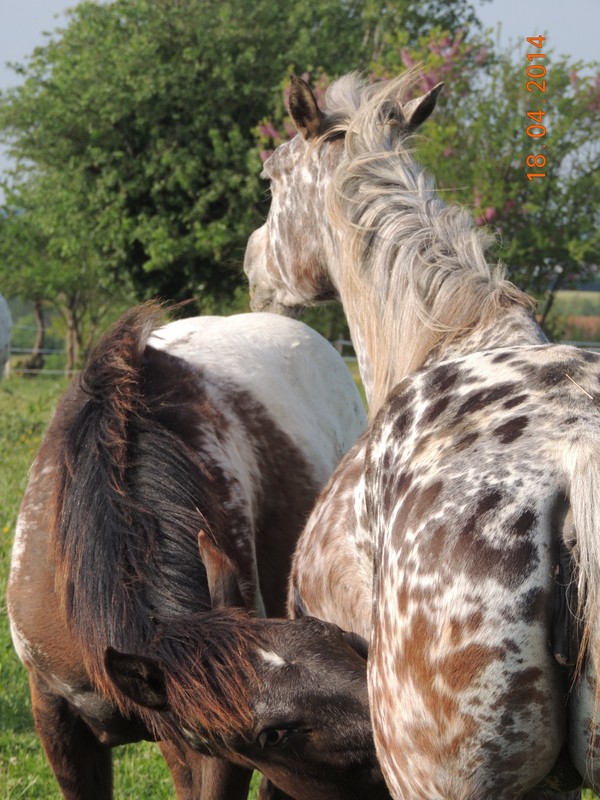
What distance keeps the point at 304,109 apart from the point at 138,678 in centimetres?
196

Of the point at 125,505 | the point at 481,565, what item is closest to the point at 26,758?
the point at 125,505

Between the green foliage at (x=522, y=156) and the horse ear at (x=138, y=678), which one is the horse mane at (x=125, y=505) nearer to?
the horse ear at (x=138, y=678)

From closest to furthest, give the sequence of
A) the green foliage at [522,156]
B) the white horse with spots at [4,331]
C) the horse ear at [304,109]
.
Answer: the horse ear at [304,109], the white horse with spots at [4,331], the green foliage at [522,156]

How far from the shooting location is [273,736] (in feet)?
6.84

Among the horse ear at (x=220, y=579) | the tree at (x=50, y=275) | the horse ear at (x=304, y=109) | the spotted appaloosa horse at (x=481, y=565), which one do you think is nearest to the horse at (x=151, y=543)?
the horse ear at (x=220, y=579)

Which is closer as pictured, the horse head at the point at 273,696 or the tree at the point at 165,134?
the horse head at the point at 273,696

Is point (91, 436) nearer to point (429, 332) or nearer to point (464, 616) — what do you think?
point (429, 332)

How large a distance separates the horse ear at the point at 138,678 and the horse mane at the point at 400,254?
3.33 feet

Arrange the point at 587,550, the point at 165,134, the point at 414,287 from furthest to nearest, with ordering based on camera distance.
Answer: the point at 165,134 < the point at 414,287 < the point at 587,550

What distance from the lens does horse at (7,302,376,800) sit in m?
2.35

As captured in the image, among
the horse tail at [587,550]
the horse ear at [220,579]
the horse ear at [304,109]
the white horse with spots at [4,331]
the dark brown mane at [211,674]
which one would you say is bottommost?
Result: the dark brown mane at [211,674]

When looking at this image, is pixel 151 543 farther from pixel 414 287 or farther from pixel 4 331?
pixel 4 331

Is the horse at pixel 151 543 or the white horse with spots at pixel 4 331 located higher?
the white horse with spots at pixel 4 331

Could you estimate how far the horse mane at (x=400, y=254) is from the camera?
2.43 metres
